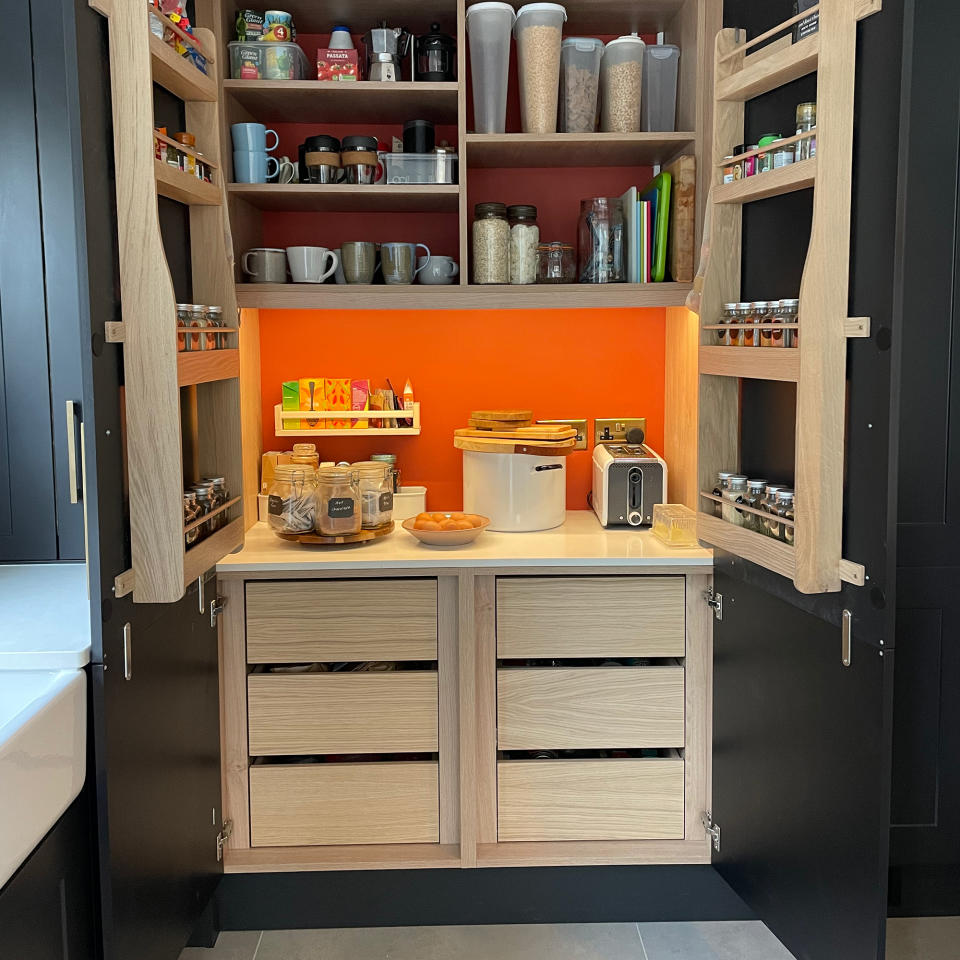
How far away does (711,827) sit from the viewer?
2.49 m

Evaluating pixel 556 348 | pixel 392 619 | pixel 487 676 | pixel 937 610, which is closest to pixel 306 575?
pixel 392 619

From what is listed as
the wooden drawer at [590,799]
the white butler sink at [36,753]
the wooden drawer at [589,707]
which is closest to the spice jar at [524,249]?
the wooden drawer at [589,707]

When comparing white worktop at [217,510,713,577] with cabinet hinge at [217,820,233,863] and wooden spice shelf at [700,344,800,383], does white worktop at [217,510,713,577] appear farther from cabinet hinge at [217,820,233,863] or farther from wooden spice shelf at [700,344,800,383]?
cabinet hinge at [217,820,233,863]

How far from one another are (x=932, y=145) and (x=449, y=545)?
1.49m

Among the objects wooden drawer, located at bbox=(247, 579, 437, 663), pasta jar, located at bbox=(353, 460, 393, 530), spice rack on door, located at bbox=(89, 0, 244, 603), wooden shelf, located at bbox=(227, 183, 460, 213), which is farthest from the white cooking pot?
spice rack on door, located at bbox=(89, 0, 244, 603)

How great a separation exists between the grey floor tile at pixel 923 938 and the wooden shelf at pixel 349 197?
2154mm

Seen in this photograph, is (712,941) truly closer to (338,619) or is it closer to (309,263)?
(338,619)

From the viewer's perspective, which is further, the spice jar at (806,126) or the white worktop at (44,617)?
the spice jar at (806,126)

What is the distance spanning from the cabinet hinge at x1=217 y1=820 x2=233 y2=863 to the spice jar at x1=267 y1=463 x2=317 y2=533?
73 centimetres

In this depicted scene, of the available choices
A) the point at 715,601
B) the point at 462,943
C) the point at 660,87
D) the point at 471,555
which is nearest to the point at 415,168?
the point at 660,87

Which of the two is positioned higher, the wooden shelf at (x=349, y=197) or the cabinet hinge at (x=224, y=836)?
the wooden shelf at (x=349, y=197)

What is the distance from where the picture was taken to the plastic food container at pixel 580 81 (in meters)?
2.65

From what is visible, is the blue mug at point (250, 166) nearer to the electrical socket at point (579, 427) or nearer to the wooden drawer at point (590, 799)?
the electrical socket at point (579, 427)

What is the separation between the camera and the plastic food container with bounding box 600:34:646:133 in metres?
2.64
